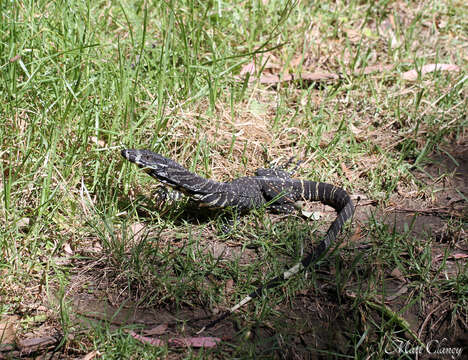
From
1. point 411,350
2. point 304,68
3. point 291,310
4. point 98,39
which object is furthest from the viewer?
point 304,68

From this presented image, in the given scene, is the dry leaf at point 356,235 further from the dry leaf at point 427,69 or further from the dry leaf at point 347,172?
the dry leaf at point 427,69

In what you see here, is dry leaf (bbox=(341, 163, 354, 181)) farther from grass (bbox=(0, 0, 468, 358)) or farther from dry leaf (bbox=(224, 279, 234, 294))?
dry leaf (bbox=(224, 279, 234, 294))

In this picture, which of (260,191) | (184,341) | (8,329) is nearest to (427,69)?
(260,191)

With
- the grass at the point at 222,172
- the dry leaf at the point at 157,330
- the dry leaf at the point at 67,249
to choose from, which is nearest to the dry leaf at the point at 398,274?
the grass at the point at 222,172

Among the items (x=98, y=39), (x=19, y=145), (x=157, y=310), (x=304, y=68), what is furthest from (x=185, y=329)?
(x=304, y=68)

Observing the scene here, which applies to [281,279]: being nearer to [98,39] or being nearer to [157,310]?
[157,310]

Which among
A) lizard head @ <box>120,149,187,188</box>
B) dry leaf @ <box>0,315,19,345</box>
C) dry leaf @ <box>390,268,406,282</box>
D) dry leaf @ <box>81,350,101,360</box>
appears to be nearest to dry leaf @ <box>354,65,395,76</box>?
lizard head @ <box>120,149,187,188</box>
